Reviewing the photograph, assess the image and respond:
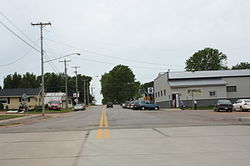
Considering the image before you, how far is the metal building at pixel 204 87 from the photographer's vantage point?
54.2 m

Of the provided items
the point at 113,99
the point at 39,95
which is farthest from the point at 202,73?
the point at 113,99

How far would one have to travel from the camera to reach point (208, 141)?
11234 mm

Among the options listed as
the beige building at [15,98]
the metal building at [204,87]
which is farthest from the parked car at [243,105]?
the beige building at [15,98]

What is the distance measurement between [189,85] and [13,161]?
47.5 m

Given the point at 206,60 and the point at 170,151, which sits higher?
the point at 206,60

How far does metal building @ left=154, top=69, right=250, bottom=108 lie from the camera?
54219 mm

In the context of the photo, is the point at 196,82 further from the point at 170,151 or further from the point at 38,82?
the point at 38,82

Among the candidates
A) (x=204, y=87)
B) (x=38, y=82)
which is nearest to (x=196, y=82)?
(x=204, y=87)

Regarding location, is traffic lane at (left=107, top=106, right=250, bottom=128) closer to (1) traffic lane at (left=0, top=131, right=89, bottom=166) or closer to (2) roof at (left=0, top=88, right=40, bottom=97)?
(1) traffic lane at (left=0, top=131, right=89, bottom=166)

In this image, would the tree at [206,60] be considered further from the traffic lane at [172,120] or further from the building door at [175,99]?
the traffic lane at [172,120]

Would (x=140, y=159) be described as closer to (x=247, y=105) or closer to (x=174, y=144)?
(x=174, y=144)

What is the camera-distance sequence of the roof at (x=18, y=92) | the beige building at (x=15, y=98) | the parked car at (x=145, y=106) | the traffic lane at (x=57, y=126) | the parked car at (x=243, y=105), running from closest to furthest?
the traffic lane at (x=57, y=126), the parked car at (x=243, y=105), the parked car at (x=145, y=106), the beige building at (x=15, y=98), the roof at (x=18, y=92)

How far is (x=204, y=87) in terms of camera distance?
5434 cm

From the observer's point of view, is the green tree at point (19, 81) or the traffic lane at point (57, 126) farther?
the green tree at point (19, 81)
